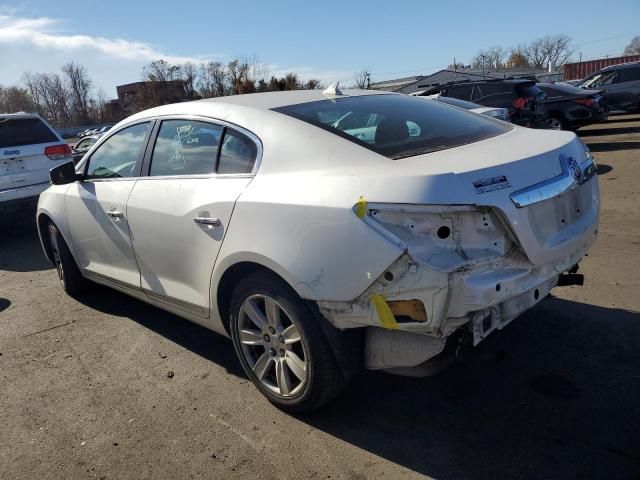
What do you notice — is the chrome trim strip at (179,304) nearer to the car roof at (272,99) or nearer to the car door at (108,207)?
the car door at (108,207)

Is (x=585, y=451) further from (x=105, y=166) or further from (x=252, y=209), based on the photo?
(x=105, y=166)

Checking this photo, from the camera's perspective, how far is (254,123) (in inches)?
120

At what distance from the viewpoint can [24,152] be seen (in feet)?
25.1

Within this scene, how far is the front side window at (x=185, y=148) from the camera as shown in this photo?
128 inches

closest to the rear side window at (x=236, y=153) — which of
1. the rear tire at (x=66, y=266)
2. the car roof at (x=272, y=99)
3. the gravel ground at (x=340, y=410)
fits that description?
the car roof at (x=272, y=99)

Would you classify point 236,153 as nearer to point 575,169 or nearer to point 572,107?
point 575,169

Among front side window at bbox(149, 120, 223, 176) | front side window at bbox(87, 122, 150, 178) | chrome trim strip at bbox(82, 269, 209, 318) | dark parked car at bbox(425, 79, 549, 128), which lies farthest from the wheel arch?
dark parked car at bbox(425, 79, 549, 128)

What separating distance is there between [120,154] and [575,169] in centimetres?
318

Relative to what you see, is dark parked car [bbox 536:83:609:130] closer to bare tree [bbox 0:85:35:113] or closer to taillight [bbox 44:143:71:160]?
taillight [bbox 44:143:71:160]

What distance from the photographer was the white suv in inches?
296

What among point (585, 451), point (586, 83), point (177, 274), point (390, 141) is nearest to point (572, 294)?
point (585, 451)

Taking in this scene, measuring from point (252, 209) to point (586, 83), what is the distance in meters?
19.1

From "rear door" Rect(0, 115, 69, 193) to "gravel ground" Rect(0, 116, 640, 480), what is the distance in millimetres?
4041

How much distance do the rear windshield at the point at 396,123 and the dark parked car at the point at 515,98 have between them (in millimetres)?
9530
